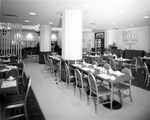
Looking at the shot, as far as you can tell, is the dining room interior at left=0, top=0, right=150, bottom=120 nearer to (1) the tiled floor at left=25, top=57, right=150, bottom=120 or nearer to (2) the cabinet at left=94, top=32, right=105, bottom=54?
(1) the tiled floor at left=25, top=57, right=150, bottom=120

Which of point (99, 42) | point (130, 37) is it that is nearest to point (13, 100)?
point (130, 37)

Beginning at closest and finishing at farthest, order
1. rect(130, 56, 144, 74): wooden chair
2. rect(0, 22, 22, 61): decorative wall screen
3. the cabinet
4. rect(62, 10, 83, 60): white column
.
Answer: rect(62, 10, 83, 60): white column < rect(130, 56, 144, 74): wooden chair < rect(0, 22, 22, 61): decorative wall screen < the cabinet

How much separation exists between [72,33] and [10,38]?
6473 mm

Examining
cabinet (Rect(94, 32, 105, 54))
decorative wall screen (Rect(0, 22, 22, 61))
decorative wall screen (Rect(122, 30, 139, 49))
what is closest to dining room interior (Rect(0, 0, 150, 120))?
decorative wall screen (Rect(0, 22, 22, 61))

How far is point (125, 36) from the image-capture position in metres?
12.1

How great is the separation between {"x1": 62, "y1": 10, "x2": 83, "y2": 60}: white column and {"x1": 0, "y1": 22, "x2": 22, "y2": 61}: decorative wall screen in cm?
550

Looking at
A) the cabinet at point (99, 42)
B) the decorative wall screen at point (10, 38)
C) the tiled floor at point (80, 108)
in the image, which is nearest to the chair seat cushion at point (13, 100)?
the tiled floor at point (80, 108)

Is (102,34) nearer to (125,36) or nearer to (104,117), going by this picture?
(125,36)

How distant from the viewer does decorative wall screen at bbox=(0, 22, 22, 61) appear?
30.1 ft

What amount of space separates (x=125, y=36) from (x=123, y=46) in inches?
37.3

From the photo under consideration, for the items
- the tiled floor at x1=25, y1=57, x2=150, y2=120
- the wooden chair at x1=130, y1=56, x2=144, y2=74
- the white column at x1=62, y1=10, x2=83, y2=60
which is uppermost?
the white column at x1=62, y1=10, x2=83, y2=60

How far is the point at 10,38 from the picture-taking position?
375 inches

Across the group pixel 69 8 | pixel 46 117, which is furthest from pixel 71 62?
pixel 46 117

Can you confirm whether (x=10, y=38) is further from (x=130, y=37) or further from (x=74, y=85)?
(x=130, y=37)
